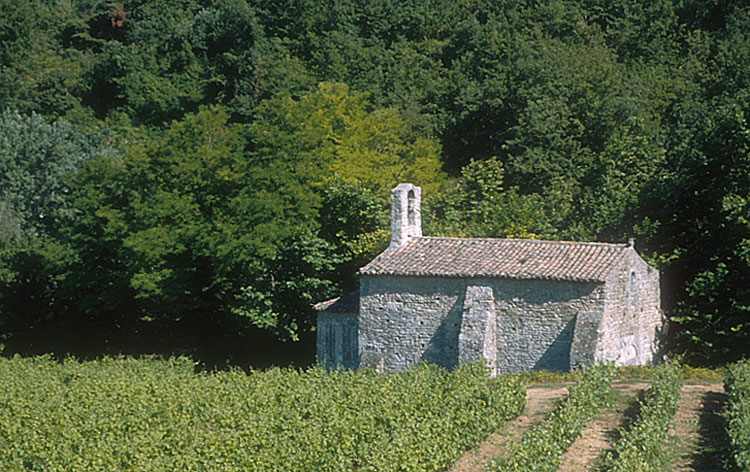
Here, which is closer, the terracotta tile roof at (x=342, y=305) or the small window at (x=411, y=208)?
the terracotta tile roof at (x=342, y=305)

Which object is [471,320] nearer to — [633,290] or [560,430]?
[633,290]

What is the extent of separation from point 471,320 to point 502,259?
2.00m

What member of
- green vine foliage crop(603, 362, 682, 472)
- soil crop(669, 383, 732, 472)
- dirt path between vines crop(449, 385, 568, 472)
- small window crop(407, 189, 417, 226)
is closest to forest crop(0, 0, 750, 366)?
small window crop(407, 189, 417, 226)

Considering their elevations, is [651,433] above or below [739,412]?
below

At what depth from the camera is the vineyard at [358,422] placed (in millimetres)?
16438

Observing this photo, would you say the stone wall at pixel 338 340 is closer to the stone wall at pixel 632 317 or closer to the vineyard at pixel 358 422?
the vineyard at pixel 358 422

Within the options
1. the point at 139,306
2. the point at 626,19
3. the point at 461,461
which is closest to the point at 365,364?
the point at 461,461

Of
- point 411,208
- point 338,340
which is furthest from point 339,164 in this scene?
point 338,340

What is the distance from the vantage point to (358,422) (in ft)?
59.9

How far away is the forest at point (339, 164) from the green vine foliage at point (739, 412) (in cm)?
448

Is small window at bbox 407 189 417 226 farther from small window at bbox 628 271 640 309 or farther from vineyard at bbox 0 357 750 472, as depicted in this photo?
small window at bbox 628 271 640 309

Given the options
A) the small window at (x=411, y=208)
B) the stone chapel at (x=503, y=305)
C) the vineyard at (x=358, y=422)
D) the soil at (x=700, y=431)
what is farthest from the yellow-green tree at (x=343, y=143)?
the soil at (x=700, y=431)

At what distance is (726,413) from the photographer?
18.4 metres

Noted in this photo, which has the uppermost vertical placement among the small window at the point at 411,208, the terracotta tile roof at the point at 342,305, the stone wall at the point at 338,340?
the small window at the point at 411,208
